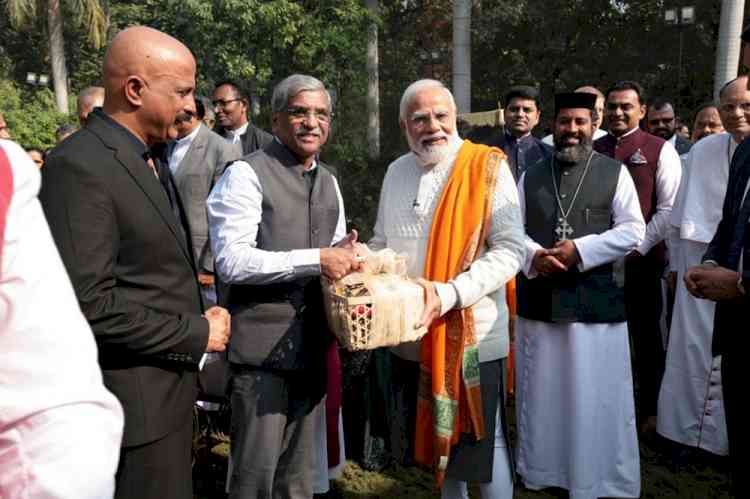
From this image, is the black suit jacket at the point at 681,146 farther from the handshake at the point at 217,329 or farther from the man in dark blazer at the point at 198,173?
the handshake at the point at 217,329

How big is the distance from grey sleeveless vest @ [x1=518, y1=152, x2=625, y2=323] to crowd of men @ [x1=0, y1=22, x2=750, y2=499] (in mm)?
13

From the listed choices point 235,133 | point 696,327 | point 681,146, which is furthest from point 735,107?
point 235,133

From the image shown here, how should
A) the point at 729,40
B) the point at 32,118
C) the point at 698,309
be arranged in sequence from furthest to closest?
1. the point at 32,118
2. the point at 729,40
3. the point at 698,309

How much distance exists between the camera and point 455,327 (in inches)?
125

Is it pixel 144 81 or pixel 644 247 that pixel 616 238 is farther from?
pixel 144 81

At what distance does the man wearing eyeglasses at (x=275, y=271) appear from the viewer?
118 inches

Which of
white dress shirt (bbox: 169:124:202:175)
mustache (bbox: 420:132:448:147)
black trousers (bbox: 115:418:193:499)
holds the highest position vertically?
mustache (bbox: 420:132:448:147)

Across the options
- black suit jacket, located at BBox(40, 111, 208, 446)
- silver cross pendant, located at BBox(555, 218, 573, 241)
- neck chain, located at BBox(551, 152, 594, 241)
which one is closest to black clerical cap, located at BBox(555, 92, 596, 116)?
neck chain, located at BBox(551, 152, 594, 241)

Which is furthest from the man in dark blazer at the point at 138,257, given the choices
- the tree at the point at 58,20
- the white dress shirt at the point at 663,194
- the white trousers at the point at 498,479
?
the tree at the point at 58,20

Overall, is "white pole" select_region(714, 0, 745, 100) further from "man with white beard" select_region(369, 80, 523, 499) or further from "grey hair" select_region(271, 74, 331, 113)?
"grey hair" select_region(271, 74, 331, 113)

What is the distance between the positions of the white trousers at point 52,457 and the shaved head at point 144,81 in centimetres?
158

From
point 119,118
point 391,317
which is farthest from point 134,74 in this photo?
point 391,317

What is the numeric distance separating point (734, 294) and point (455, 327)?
1153 mm

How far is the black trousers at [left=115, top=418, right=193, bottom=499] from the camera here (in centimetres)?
227
